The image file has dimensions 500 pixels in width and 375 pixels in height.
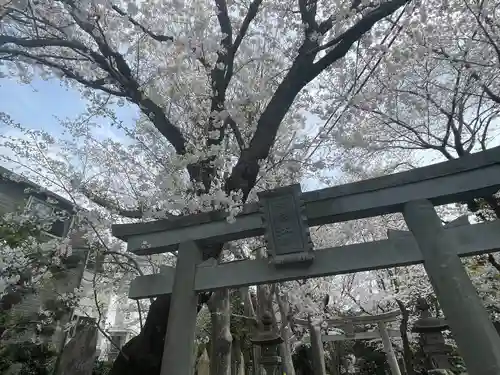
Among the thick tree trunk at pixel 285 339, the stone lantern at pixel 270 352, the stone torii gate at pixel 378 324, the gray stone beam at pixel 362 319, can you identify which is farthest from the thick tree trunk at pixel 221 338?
the gray stone beam at pixel 362 319

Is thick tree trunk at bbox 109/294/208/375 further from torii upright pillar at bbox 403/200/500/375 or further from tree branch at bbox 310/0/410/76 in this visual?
tree branch at bbox 310/0/410/76

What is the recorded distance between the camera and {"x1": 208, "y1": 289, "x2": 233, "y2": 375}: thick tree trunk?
7.45m

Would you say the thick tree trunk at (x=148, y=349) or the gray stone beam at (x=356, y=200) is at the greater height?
Answer: the gray stone beam at (x=356, y=200)

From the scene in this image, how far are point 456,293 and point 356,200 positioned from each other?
1206 millimetres

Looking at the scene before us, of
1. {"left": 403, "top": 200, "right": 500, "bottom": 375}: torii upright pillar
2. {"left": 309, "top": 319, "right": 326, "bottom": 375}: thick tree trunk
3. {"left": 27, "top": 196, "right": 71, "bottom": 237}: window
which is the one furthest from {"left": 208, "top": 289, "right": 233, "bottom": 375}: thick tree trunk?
{"left": 27, "top": 196, "right": 71, "bottom": 237}: window

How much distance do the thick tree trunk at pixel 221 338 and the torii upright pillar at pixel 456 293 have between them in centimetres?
547

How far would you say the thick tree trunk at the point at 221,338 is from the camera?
745 centimetres

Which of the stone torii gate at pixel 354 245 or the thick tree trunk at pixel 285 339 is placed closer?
the stone torii gate at pixel 354 245

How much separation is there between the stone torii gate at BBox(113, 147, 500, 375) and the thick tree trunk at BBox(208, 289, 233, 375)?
422 cm

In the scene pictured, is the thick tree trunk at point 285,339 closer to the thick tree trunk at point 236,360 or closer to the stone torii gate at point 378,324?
the stone torii gate at point 378,324

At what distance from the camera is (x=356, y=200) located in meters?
3.41

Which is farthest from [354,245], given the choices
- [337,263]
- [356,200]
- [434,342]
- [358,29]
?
[434,342]

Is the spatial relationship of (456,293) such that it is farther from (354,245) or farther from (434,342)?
(434,342)

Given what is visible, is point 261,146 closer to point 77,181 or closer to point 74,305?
point 77,181
